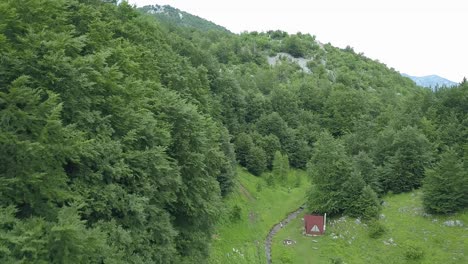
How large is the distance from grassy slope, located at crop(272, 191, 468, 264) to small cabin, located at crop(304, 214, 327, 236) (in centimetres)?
87

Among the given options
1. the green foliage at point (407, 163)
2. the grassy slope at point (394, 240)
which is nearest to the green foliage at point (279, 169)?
A: the green foliage at point (407, 163)

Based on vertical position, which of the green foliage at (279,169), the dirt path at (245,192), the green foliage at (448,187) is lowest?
the dirt path at (245,192)

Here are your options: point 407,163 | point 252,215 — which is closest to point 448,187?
point 407,163

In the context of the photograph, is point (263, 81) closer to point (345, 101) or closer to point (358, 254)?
point (345, 101)

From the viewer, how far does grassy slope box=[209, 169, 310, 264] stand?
41.0 metres

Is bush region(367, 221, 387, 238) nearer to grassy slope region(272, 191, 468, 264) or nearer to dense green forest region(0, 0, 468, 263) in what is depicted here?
grassy slope region(272, 191, 468, 264)

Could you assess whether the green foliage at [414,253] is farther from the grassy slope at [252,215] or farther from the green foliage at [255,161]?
the green foliage at [255,161]

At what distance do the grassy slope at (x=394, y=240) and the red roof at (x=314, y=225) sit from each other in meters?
0.97

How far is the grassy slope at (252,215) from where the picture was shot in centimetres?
4097

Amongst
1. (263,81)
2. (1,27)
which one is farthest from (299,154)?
(1,27)

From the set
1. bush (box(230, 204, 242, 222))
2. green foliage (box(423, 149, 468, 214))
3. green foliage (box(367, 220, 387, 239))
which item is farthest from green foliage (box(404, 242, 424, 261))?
bush (box(230, 204, 242, 222))

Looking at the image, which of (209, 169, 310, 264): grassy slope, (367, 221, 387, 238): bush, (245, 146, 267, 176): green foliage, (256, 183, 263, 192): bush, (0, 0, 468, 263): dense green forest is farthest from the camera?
(245, 146, 267, 176): green foliage

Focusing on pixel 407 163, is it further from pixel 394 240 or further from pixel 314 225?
pixel 314 225

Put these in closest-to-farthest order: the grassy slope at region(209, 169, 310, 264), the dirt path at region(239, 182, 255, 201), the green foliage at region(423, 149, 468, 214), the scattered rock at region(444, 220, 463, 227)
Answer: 1. the grassy slope at region(209, 169, 310, 264)
2. the scattered rock at region(444, 220, 463, 227)
3. the green foliage at region(423, 149, 468, 214)
4. the dirt path at region(239, 182, 255, 201)
